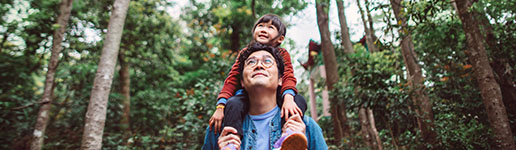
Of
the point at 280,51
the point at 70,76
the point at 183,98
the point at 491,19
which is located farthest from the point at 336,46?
the point at 70,76

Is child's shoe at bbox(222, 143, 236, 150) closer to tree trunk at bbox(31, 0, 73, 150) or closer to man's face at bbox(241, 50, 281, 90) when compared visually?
man's face at bbox(241, 50, 281, 90)

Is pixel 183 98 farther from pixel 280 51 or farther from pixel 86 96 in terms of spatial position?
pixel 280 51

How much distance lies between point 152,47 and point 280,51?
25.1 feet

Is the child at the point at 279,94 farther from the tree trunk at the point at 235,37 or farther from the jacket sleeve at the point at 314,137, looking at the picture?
the tree trunk at the point at 235,37

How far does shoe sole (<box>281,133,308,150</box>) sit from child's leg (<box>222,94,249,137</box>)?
15.5 inches

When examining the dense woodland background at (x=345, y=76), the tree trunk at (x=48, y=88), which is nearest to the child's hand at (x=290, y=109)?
the dense woodland background at (x=345, y=76)

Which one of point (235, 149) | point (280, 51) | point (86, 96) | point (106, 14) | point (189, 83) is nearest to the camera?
point (235, 149)

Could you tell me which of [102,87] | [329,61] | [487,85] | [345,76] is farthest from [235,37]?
[487,85]

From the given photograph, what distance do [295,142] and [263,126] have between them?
0.43 m

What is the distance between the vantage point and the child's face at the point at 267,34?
8.32 ft

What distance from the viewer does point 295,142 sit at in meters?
1.81

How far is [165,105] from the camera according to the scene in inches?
370

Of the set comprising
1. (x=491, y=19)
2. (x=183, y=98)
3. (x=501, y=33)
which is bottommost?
(x=183, y=98)

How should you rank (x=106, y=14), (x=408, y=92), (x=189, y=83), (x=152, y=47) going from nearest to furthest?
(x=408, y=92)
(x=106, y=14)
(x=152, y=47)
(x=189, y=83)
